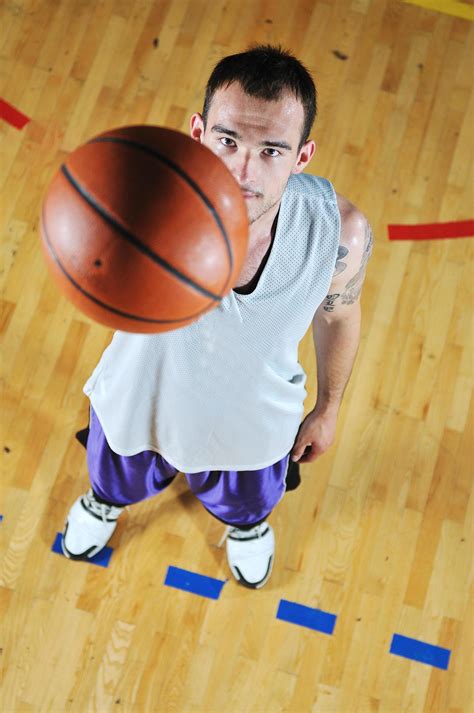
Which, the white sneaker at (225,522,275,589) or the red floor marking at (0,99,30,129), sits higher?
the red floor marking at (0,99,30,129)

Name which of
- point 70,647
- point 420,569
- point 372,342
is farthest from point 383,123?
point 70,647

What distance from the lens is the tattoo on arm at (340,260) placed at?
1.42m

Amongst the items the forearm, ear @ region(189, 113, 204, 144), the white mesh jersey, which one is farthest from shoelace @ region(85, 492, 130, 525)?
ear @ region(189, 113, 204, 144)

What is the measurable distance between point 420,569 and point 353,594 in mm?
204

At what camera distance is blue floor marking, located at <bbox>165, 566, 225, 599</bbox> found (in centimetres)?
211

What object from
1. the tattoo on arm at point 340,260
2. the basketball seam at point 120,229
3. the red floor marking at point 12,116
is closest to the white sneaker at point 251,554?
the tattoo on arm at point 340,260

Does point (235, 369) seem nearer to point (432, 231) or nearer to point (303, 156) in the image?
point (303, 156)

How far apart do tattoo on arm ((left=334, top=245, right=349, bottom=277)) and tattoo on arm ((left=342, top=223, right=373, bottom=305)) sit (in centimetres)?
6

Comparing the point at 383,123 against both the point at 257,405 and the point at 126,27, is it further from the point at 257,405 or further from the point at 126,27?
the point at 257,405

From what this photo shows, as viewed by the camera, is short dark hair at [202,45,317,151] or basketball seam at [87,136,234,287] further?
short dark hair at [202,45,317,151]

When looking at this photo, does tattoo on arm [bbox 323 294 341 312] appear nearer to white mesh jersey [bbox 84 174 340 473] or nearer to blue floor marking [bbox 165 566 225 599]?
white mesh jersey [bbox 84 174 340 473]

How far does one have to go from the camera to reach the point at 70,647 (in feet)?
6.66

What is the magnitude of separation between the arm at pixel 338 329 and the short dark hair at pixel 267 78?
0.75 feet

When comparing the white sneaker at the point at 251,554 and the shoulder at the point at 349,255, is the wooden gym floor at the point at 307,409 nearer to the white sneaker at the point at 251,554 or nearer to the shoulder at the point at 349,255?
the white sneaker at the point at 251,554
